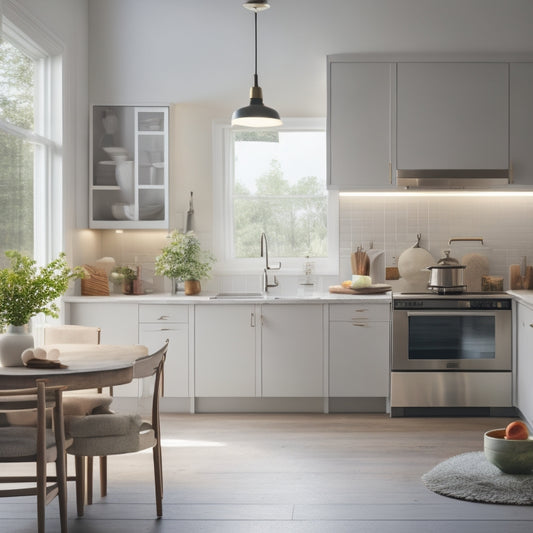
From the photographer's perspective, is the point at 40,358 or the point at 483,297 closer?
the point at 40,358

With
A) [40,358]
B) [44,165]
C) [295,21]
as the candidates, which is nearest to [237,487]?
[40,358]

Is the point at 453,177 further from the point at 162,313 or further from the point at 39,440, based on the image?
the point at 39,440

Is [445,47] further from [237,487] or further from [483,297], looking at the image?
[237,487]

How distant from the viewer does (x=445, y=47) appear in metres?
5.72

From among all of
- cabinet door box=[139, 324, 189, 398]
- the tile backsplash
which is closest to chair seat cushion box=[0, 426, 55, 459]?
cabinet door box=[139, 324, 189, 398]

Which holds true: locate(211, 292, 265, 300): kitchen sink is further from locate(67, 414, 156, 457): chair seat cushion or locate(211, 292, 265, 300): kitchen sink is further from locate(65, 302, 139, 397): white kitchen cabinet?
locate(67, 414, 156, 457): chair seat cushion

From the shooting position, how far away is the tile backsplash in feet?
19.2

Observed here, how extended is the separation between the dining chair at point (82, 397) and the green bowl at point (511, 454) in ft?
6.38

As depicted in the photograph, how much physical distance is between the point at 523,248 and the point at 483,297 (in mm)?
860

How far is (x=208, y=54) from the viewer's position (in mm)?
5910

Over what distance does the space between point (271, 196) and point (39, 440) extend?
352 centimetres

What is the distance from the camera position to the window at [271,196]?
601cm

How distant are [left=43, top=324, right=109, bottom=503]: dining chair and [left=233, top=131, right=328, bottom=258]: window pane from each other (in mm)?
2161

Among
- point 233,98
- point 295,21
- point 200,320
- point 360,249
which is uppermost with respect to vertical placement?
point 295,21
